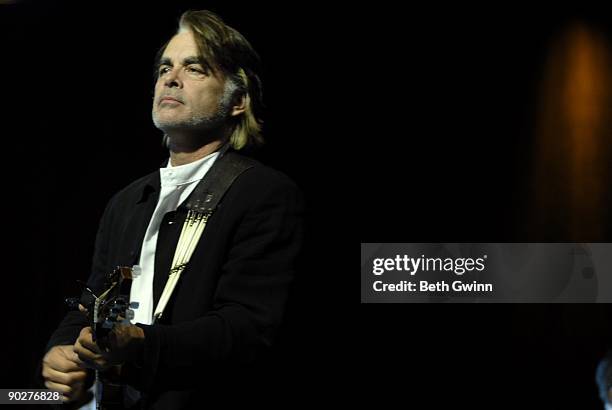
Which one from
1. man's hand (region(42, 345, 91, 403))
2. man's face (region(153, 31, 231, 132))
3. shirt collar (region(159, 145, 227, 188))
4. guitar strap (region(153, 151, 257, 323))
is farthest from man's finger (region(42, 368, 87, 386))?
man's face (region(153, 31, 231, 132))

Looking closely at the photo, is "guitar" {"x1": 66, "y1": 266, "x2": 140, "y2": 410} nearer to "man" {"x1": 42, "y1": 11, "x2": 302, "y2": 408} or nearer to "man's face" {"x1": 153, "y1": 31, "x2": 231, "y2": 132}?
"man" {"x1": 42, "y1": 11, "x2": 302, "y2": 408}

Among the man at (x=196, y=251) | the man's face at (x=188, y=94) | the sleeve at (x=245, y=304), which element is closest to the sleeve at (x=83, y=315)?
the man at (x=196, y=251)

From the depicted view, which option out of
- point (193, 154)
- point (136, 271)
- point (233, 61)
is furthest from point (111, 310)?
point (233, 61)

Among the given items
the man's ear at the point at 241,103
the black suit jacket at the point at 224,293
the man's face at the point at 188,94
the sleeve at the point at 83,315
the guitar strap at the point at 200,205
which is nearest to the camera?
the black suit jacket at the point at 224,293

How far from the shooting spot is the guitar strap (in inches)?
76.2

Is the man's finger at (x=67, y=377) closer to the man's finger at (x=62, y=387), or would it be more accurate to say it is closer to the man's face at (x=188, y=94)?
the man's finger at (x=62, y=387)

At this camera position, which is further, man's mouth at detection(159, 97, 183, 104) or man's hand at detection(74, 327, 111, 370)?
man's mouth at detection(159, 97, 183, 104)

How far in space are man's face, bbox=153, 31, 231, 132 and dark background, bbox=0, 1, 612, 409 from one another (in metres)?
0.90

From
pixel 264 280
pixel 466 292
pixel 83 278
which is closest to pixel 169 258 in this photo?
pixel 264 280

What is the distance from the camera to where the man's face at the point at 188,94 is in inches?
86.4

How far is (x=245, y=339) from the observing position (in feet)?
5.93

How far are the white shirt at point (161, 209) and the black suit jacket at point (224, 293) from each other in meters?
0.03

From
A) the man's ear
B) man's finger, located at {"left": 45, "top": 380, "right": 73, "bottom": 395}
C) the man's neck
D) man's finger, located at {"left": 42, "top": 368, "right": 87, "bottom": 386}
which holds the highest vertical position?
the man's ear

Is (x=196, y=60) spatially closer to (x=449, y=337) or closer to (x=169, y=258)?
(x=169, y=258)
